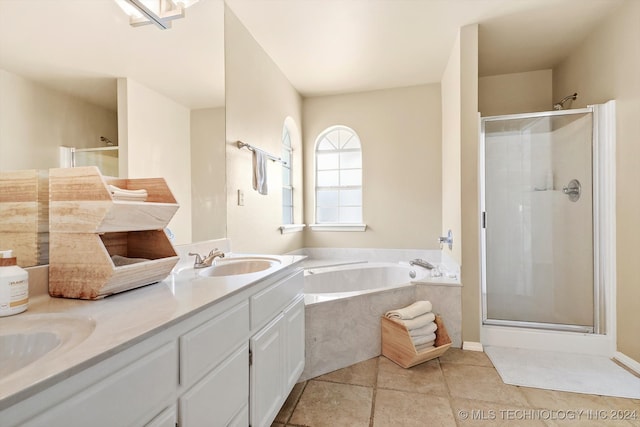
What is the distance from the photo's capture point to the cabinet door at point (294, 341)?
1512 millimetres

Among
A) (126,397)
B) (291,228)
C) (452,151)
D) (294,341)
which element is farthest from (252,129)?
(126,397)

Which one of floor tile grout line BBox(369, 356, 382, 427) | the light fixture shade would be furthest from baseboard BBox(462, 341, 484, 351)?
the light fixture shade

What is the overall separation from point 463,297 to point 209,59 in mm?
2466

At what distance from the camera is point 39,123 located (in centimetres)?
99

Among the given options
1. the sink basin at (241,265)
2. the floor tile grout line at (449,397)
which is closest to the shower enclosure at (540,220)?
the floor tile grout line at (449,397)

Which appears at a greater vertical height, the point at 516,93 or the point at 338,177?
the point at 516,93

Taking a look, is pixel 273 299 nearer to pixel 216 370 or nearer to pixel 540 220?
pixel 216 370

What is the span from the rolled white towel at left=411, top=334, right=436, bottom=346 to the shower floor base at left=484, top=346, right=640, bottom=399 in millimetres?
426

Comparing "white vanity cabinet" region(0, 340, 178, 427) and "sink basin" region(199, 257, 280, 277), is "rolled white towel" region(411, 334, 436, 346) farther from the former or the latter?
"white vanity cabinet" region(0, 340, 178, 427)

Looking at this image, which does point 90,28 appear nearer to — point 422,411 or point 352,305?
point 352,305

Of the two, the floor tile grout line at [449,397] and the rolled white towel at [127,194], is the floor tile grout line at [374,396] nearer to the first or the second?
the floor tile grout line at [449,397]

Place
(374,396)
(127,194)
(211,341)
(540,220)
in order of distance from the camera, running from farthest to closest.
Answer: (540,220)
(374,396)
(127,194)
(211,341)

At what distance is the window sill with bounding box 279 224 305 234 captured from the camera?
3072mm

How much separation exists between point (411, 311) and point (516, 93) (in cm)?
263
